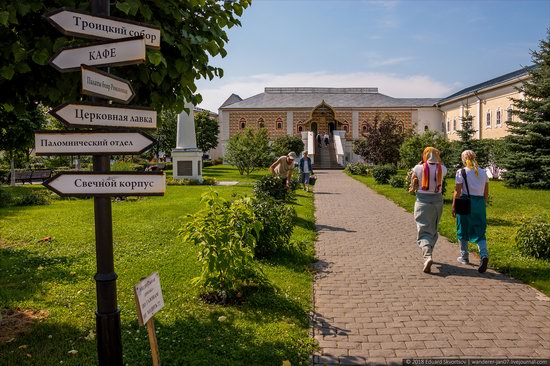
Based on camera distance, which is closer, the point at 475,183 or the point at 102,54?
the point at 102,54

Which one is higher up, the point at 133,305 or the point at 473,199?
the point at 473,199

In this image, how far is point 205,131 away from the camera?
55.3m

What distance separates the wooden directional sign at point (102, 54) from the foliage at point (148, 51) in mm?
335

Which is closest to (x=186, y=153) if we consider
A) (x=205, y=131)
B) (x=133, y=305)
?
(x=133, y=305)

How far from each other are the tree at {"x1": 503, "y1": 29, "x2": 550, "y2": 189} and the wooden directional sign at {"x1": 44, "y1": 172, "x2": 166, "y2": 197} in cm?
2459

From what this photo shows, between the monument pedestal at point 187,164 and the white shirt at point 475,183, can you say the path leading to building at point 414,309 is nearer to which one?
the white shirt at point 475,183

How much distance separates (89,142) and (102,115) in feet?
0.67

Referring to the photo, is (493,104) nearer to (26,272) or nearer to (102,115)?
(26,272)

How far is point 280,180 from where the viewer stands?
13727 mm

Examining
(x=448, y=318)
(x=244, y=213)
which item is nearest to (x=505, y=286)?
(x=448, y=318)

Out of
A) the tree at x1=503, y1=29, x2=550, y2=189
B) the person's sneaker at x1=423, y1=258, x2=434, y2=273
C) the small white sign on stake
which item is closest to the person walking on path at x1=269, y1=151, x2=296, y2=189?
the person's sneaker at x1=423, y1=258, x2=434, y2=273

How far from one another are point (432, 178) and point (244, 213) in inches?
129

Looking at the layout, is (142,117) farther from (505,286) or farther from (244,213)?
(505,286)

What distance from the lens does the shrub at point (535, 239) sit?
27.1 feet
